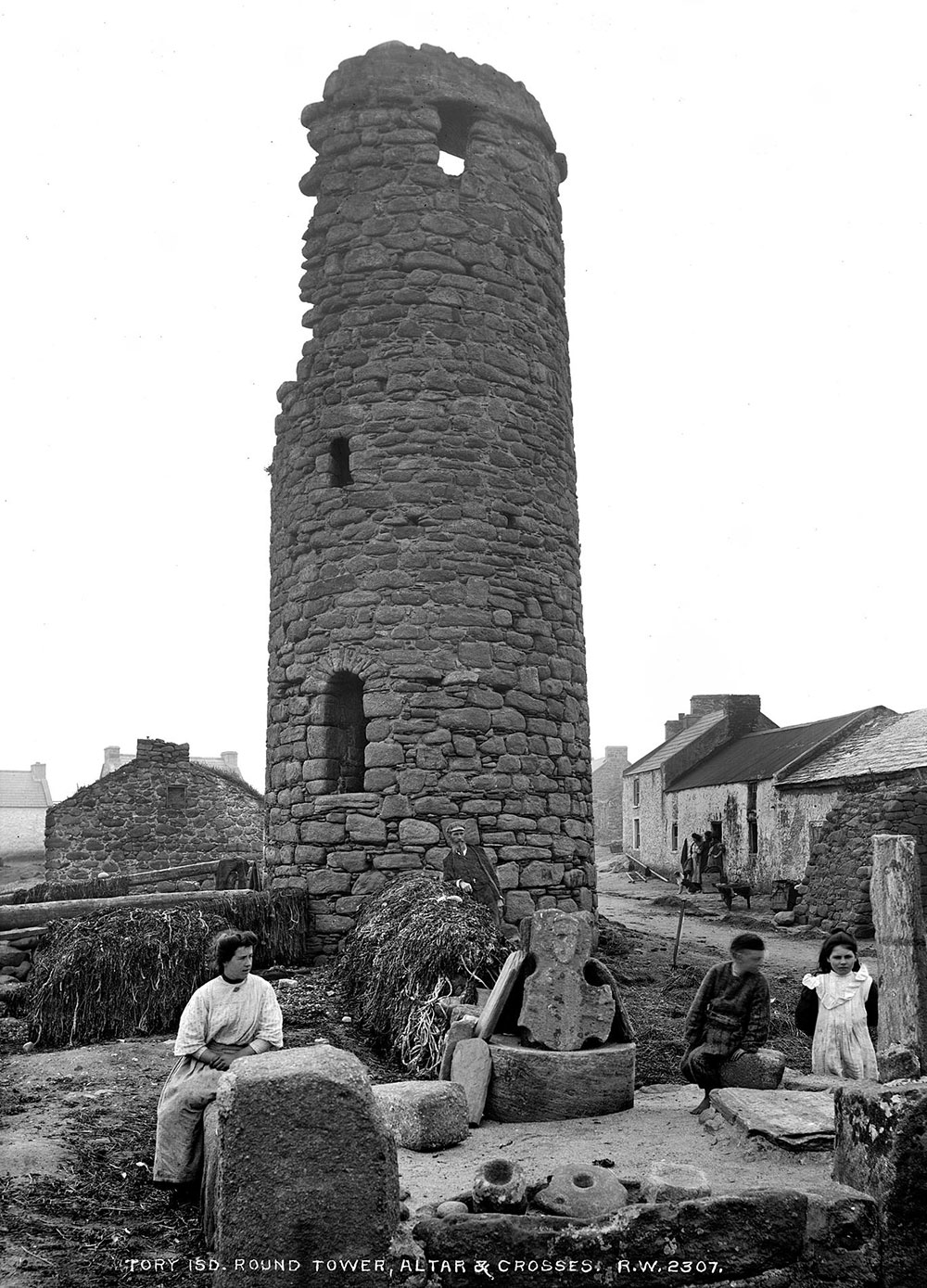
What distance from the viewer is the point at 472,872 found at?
33.8 ft

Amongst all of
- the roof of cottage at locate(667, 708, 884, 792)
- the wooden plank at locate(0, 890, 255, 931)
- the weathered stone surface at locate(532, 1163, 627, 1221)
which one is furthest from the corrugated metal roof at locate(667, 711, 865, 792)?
the weathered stone surface at locate(532, 1163, 627, 1221)

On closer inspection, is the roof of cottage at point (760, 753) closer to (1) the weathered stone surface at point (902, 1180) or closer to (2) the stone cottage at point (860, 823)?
(2) the stone cottage at point (860, 823)

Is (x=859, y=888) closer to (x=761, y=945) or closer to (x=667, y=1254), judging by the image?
(x=761, y=945)

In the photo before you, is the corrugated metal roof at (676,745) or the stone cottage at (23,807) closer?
the corrugated metal roof at (676,745)

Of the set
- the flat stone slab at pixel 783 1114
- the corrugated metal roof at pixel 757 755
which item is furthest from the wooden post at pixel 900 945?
the corrugated metal roof at pixel 757 755

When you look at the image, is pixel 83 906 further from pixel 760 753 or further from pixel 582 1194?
pixel 760 753

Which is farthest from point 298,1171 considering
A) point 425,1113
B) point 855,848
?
point 855,848

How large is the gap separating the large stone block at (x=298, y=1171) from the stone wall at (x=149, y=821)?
1846cm

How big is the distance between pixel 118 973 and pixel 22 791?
61652mm

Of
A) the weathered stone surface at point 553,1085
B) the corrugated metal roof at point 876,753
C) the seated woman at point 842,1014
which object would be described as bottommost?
the weathered stone surface at point 553,1085

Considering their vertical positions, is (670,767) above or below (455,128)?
below

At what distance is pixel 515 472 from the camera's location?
11914 millimetres

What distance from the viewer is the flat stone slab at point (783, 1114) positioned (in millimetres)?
5445

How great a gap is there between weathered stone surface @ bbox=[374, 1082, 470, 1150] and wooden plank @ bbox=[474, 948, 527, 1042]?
3.17 ft
